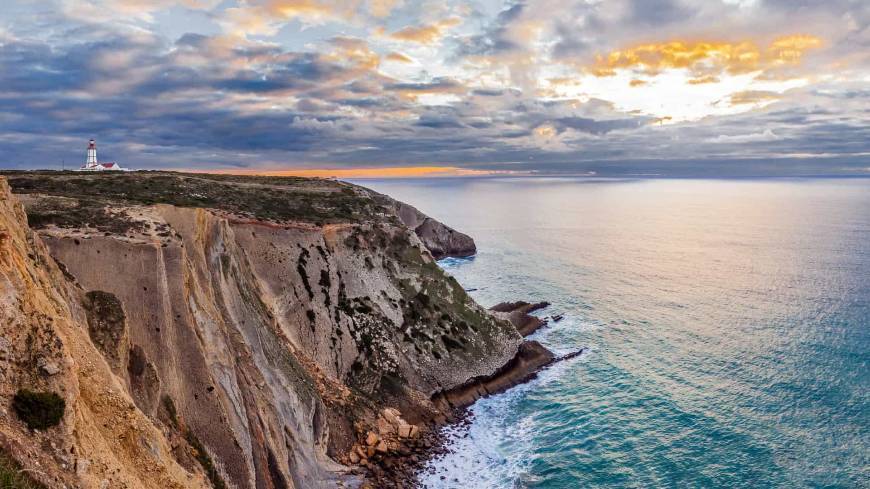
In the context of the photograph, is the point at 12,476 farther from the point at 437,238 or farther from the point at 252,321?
the point at 437,238

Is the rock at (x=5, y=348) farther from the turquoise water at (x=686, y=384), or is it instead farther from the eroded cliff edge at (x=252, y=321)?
the turquoise water at (x=686, y=384)

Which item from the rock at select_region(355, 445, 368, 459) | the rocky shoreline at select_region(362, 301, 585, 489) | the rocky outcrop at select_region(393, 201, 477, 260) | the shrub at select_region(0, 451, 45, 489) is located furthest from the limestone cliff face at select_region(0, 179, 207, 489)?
the rocky outcrop at select_region(393, 201, 477, 260)

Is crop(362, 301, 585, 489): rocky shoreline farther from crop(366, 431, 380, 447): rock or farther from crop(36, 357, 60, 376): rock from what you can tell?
crop(36, 357, 60, 376): rock

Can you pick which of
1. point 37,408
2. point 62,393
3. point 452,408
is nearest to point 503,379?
point 452,408

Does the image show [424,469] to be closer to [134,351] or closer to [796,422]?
[134,351]

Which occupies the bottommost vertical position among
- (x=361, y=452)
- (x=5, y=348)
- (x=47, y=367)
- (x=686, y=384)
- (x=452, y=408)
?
(x=452, y=408)

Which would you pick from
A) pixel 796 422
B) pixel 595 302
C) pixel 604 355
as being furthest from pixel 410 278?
pixel 796 422

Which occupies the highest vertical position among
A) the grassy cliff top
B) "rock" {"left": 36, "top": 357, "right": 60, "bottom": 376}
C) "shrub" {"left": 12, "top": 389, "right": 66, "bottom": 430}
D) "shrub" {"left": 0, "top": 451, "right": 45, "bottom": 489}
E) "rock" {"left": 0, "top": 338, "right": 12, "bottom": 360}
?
the grassy cliff top
